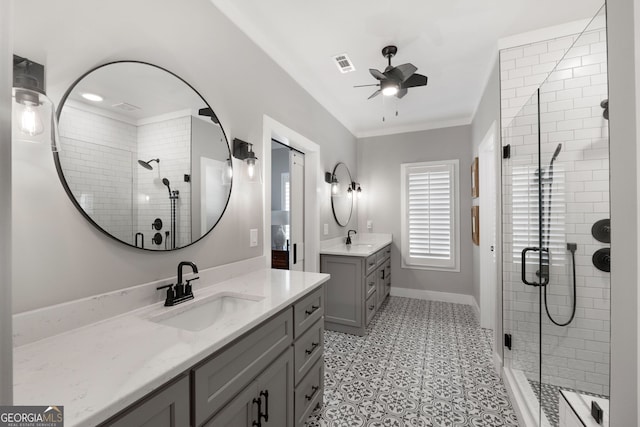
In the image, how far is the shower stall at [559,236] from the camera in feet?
3.99

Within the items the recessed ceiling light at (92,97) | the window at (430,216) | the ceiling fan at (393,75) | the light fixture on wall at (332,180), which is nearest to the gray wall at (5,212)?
the recessed ceiling light at (92,97)

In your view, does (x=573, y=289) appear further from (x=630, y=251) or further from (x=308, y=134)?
(x=308, y=134)

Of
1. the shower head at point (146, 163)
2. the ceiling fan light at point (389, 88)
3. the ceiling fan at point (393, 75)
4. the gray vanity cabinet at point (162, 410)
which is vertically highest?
the ceiling fan at point (393, 75)

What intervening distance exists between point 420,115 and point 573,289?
3.09m

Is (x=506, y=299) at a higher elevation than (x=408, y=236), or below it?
below

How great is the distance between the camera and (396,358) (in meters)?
2.55

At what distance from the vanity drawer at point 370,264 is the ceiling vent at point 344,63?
6.72ft

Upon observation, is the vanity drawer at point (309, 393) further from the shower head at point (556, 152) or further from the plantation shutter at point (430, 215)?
the plantation shutter at point (430, 215)

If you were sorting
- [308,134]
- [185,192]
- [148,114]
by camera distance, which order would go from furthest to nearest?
[308,134] < [185,192] < [148,114]

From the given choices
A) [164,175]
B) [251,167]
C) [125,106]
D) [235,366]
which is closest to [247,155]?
[251,167]

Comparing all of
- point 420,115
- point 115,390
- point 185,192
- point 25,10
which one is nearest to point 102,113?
point 25,10

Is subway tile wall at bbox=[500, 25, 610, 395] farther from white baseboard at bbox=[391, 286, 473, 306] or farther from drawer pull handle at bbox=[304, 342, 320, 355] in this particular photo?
white baseboard at bbox=[391, 286, 473, 306]

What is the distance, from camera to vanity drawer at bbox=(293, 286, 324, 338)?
150 cm

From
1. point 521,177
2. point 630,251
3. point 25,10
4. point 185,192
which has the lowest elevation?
point 630,251
